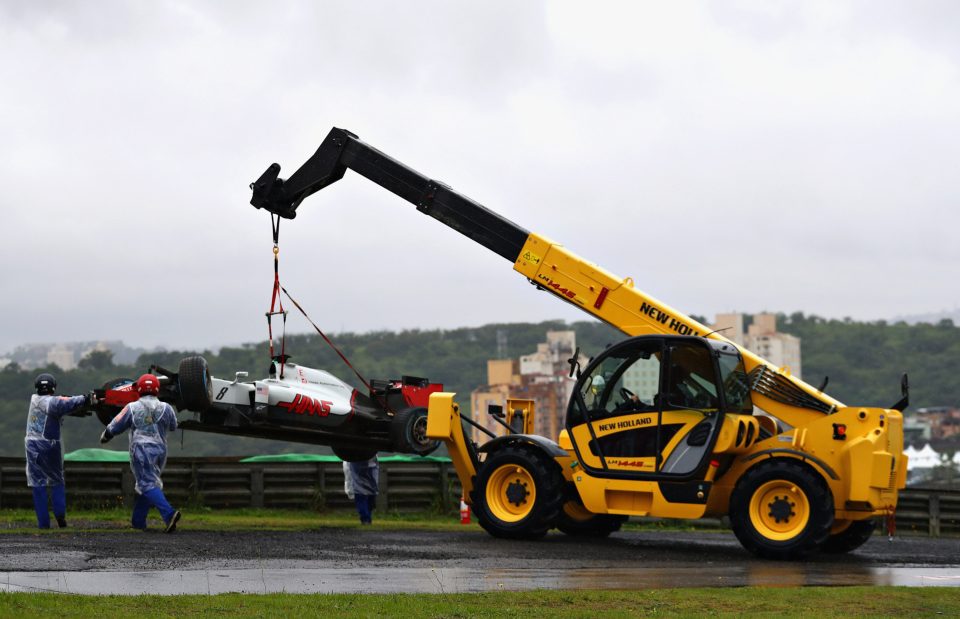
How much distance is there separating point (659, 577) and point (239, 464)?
34.4ft

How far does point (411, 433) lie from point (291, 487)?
4680mm

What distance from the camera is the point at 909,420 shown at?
408 feet

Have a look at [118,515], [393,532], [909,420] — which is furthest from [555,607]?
[909,420]

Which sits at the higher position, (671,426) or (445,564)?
(671,426)

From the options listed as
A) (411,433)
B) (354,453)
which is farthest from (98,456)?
(411,433)

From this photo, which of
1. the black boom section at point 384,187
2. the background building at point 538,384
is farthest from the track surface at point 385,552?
the background building at point 538,384

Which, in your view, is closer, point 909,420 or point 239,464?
point 239,464

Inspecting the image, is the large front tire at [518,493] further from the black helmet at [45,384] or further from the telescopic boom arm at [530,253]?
the black helmet at [45,384]

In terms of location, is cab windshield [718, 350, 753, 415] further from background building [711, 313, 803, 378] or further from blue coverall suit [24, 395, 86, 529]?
background building [711, 313, 803, 378]

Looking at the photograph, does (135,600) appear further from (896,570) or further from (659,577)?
(896,570)

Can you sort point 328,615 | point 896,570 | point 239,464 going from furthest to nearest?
point 239,464
point 896,570
point 328,615

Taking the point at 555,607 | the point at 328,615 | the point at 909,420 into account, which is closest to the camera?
the point at 328,615

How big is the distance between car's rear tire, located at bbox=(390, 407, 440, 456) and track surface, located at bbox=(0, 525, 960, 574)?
3.56 feet

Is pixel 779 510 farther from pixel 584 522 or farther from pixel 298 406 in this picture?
pixel 298 406
